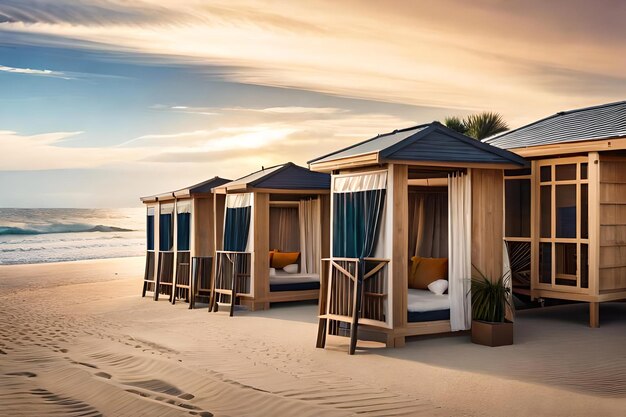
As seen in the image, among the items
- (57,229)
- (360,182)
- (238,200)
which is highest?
(360,182)

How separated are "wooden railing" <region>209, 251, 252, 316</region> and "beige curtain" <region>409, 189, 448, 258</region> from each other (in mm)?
2889

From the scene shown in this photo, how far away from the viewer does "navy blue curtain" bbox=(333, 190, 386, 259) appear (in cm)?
834

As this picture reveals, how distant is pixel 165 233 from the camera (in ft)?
47.3

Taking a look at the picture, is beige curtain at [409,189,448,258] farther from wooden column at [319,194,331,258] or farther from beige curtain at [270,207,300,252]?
beige curtain at [270,207,300,252]

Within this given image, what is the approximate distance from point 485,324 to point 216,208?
636 centimetres

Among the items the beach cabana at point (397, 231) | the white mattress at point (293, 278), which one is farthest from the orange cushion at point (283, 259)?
the beach cabana at point (397, 231)

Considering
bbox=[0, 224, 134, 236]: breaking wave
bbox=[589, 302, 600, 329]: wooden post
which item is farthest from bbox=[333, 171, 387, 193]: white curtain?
bbox=[0, 224, 134, 236]: breaking wave

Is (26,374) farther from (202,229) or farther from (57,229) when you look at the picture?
(57,229)

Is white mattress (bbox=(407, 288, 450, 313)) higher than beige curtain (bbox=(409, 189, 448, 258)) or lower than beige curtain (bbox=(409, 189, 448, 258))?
lower

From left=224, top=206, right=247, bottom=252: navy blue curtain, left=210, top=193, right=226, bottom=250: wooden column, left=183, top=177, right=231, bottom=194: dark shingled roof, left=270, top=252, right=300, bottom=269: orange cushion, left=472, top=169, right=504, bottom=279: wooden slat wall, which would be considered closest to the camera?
left=472, top=169, right=504, bottom=279: wooden slat wall

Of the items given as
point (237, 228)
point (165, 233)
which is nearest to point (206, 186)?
point (237, 228)

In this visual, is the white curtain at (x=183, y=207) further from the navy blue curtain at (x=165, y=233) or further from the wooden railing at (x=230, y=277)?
the wooden railing at (x=230, y=277)

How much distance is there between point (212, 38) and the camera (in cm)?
1441

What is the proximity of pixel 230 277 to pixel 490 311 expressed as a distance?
511cm
